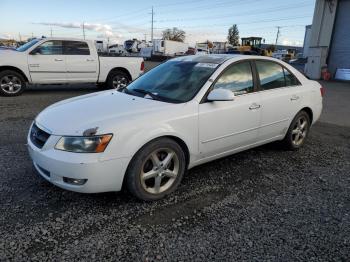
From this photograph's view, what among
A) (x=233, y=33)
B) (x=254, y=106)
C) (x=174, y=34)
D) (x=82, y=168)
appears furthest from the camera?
(x=233, y=33)

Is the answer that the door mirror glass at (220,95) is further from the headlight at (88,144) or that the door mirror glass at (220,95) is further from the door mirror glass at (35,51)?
the door mirror glass at (35,51)

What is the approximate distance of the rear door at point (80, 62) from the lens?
1041cm

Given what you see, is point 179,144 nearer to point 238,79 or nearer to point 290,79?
point 238,79

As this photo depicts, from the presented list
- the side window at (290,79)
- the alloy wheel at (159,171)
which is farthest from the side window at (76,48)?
the alloy wheel at (159,171)

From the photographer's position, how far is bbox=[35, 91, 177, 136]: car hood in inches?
127

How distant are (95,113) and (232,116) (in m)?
1.67

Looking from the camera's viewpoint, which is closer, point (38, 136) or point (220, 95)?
point (38, 136)

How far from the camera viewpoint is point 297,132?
5297 mm

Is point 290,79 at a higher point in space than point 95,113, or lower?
higher

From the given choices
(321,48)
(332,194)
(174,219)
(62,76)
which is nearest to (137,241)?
(174,219)

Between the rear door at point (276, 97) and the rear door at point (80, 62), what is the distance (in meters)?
7.33

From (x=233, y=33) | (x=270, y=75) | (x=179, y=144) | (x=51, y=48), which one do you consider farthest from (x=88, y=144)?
(x=233, y=33)

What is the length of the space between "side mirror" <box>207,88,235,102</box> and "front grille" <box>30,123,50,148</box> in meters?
1.82

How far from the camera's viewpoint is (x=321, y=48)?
18688 millimetres
